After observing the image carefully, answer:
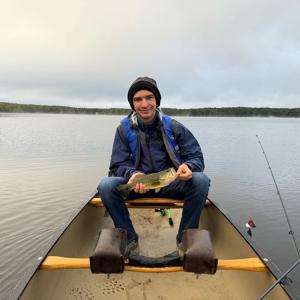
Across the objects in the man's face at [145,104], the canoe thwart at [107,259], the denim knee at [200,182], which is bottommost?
the canoe thwart at [107,259]

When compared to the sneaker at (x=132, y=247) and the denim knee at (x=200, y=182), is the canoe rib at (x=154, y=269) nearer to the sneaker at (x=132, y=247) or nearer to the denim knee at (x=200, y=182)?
the sneaker at (x=132, y=247)

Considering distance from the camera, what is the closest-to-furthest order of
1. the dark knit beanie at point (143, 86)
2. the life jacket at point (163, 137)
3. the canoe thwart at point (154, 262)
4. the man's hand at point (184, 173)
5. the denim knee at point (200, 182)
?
the canoe thwart at point (154, 262)
the man's hand at point (184, 173)
the denim knee at point (200, 182)
the dark knit beanie at point (143, 86)
the life jacket at point (163, 137)

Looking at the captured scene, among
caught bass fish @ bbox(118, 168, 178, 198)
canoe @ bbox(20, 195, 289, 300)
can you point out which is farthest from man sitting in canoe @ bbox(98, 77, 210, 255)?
canoe @ bbox(20, 195, 289, 300)

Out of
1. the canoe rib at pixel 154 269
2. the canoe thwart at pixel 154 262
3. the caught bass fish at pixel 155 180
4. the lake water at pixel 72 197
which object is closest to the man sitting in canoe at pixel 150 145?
the caught bass fish at pixel 155 180

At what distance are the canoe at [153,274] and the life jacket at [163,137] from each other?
1.93 ft

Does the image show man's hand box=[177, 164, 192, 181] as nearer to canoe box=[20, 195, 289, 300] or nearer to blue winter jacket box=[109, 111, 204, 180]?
blue winter jacket box=[109, 111, 204, 180]

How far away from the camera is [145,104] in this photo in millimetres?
4422

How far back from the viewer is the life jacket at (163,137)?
15.0ft

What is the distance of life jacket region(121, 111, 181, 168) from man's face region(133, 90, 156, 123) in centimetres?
18

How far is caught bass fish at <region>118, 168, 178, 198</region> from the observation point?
12.3ft

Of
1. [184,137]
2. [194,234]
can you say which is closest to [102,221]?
[184,137]

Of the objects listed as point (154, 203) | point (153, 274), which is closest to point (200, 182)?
point (154, 203)

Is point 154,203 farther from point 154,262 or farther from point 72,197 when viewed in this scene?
point 72,197

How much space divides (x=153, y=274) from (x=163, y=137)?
70.4 inches
